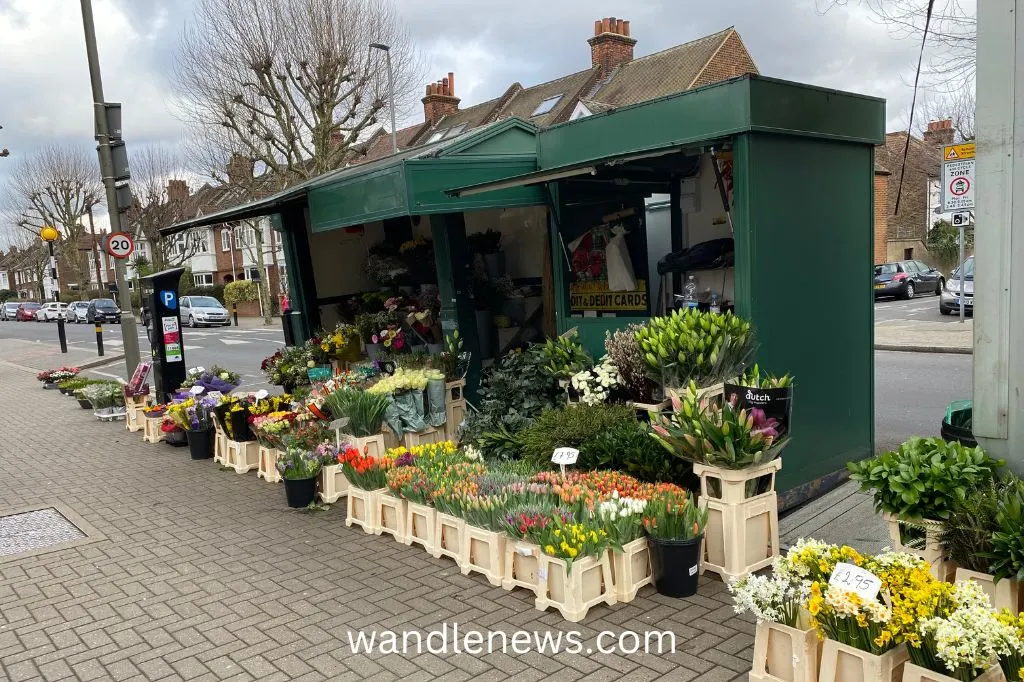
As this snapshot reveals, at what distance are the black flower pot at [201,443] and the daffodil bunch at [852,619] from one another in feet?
22.7

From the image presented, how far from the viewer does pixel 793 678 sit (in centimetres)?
310

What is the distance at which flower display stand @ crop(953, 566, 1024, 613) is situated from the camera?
3092mm

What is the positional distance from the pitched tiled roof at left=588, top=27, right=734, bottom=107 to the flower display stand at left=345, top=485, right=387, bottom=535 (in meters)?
22.1

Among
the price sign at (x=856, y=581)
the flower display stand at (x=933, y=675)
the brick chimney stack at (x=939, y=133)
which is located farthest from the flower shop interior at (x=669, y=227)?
the brick chimney stack at (x=939, y=133)

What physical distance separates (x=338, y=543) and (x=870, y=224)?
192 inches

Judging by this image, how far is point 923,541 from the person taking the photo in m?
3.61

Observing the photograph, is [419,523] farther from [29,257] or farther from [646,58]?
[29,257]

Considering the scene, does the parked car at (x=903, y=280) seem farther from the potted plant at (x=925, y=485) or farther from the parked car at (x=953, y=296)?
the potted plant at (x=925, y=485)

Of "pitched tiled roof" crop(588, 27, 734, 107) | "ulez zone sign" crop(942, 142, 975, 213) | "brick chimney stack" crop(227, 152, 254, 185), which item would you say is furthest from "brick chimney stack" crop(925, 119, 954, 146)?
"brick chimney stack" crop(227, 152, 254, 185)

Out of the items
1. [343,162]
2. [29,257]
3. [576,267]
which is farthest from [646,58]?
[29,257]

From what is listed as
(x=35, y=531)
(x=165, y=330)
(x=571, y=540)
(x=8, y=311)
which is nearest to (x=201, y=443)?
(x=35, y=531)

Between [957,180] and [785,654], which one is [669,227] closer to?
[785,654]

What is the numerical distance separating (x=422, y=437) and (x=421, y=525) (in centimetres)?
197

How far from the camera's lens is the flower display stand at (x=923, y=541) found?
3434 millimetres
